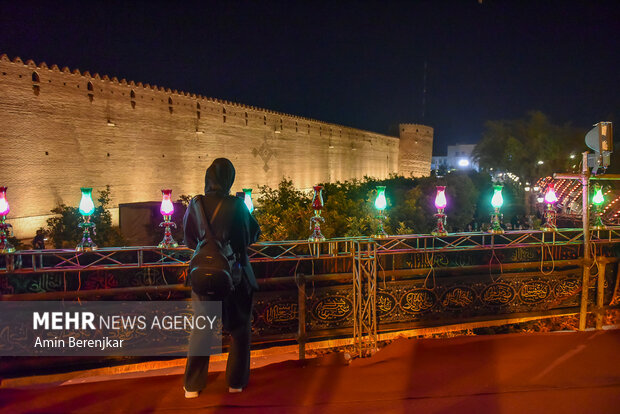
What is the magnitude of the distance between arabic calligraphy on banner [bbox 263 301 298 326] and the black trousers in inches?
37.3

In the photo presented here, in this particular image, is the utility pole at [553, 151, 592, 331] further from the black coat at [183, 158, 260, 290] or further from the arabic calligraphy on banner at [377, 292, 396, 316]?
the black coat at [183, 158, 260, 290]

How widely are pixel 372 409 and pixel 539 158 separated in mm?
29275

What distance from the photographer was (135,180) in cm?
1630

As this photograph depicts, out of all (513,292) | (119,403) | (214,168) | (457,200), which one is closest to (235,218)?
(214,168)

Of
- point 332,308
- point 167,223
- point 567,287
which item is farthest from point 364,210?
point 167,223

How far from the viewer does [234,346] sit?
8.28 ft

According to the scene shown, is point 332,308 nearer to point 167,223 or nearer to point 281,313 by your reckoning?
point 281,313

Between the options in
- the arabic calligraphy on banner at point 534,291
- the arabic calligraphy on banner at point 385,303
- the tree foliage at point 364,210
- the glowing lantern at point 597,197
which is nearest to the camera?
the arabic calligraphy on banner at point 385,303

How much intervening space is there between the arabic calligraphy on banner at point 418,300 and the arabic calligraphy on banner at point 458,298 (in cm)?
12

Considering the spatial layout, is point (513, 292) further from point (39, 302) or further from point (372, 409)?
point (39, 302)

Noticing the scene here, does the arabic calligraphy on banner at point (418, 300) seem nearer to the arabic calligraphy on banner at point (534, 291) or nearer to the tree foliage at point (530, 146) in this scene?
the arabic calligraphy on banner at point (534, 291)

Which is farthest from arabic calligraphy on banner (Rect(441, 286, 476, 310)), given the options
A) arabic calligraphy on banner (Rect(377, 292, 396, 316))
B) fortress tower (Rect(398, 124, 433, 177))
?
fortress tower (Rect(398, 124, 433, 177))

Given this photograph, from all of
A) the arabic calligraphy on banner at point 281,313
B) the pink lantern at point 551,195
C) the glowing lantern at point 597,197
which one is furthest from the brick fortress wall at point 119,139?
the glowing lantern at point 597,197

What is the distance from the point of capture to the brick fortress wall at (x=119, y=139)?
12312 millimetres
